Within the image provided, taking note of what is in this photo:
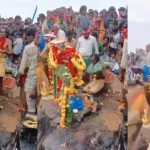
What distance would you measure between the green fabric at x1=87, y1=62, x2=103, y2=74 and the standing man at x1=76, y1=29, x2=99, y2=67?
0.10 ft

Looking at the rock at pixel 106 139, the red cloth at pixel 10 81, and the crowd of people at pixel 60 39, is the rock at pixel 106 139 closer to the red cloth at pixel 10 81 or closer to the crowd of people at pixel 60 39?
the crowd of people at pixel 60 39

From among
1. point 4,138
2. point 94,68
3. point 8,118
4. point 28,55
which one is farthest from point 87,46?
point 4,138

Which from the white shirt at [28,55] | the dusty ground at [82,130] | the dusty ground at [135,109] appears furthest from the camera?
the white shirt at [28,55]

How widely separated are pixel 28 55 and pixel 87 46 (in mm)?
437

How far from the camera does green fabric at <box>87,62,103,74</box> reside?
313 cm

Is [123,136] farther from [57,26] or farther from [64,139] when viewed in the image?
[57,26]

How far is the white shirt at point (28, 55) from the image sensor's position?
10.8ft

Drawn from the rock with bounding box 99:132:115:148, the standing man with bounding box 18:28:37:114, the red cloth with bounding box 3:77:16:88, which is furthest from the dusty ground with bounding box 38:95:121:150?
the red cloth with bounding box 3:77:16:88

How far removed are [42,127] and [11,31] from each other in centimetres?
70

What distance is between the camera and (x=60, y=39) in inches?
127

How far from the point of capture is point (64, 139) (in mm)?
3238

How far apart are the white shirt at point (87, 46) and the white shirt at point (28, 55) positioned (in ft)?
1.05

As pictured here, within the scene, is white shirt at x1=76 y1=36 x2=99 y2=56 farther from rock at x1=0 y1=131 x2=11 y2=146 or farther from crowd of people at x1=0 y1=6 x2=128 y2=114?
rock at x1=0 y1=131 x2=11 y2=146

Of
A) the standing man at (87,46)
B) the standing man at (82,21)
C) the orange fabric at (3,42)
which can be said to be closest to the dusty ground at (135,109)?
the standing man at (87,46)
